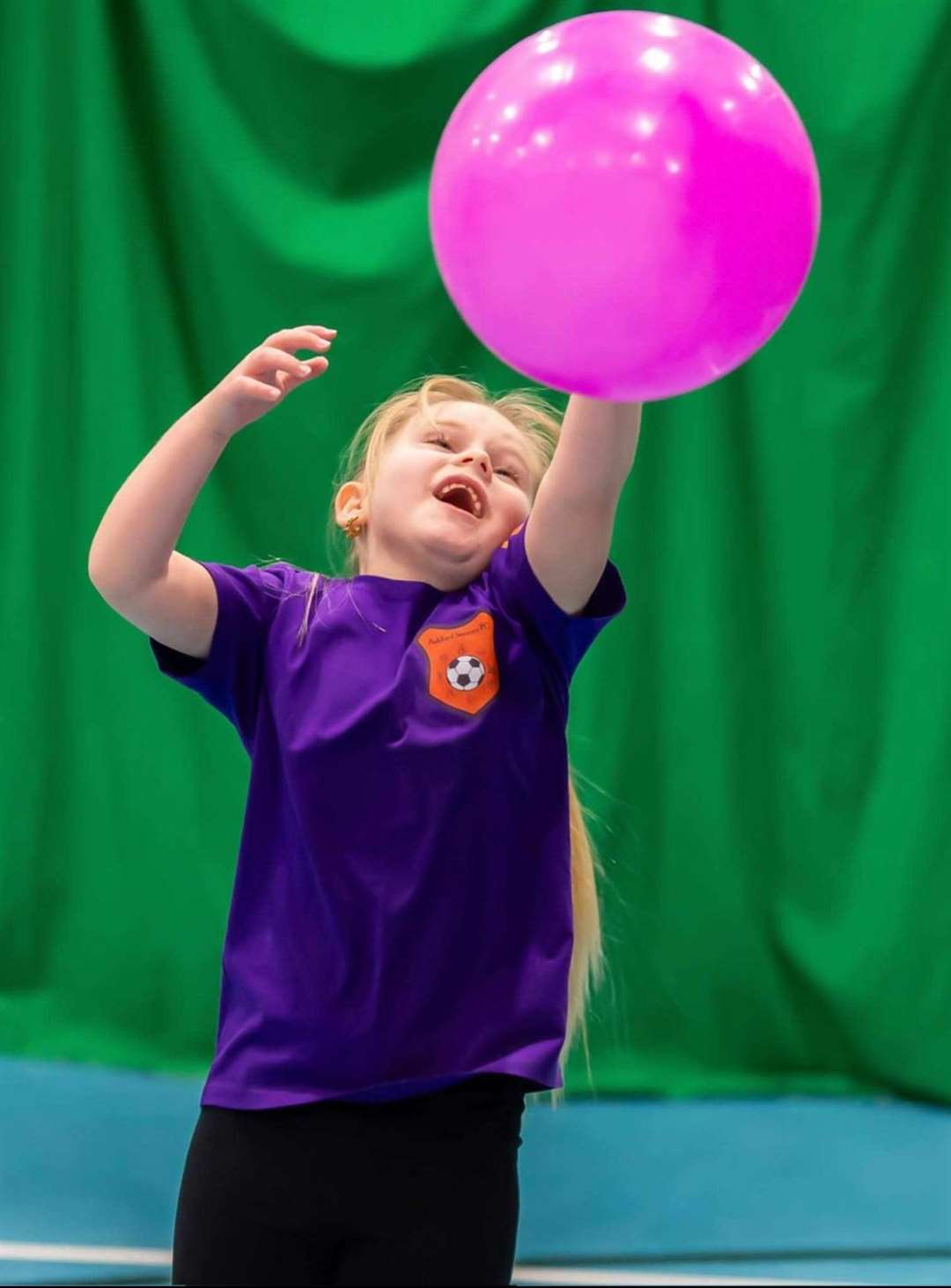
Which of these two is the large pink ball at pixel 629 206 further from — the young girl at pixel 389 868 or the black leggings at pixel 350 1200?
the black leggings at pixel 350 1200

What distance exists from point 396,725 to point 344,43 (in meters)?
1.18

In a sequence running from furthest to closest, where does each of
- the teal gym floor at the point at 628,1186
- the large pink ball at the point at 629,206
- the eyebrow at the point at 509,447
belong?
the teal gym floor at the point at 628,1186 < the eyebrow at the point at 509,447 < the large pink ball at the point at 629,206

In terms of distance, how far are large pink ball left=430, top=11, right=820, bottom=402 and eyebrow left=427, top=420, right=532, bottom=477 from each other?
305mm

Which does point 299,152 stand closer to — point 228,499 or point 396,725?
point 228,499

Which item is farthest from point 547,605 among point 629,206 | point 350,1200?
point 350,1200

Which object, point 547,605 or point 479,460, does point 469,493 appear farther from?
point 547,605

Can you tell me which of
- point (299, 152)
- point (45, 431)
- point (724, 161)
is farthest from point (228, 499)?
point (724, 161)

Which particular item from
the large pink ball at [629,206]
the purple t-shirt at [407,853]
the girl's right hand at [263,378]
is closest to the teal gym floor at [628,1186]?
the purple t-shirt at [407,853]

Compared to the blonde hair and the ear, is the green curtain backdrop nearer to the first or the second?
the blonde hair

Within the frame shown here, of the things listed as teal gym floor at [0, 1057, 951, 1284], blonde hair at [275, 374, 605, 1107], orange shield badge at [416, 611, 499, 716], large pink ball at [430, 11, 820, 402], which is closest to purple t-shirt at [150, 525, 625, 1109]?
orange shield badge at [416, 611, 499, 716]

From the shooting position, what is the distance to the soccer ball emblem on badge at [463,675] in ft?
4.09

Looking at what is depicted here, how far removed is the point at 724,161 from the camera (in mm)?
994

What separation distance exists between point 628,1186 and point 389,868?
0.68m

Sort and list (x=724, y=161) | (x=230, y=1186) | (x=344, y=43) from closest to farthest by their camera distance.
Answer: (x=724, y=161) < (x=230, y=1186) < (x=344, y=43)
